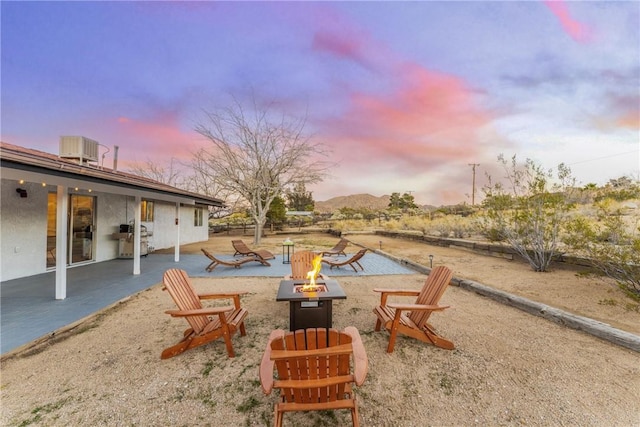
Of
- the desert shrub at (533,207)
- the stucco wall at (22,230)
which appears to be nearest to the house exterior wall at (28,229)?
the stucco wall at (22,230)

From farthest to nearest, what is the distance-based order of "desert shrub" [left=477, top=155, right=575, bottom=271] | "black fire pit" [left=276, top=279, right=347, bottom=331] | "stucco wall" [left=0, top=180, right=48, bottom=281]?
"desert shrub" [left=477, top=155, right=575, bottom=271] → "stucco wall" [left=0, top=180, right=48, bottom=281] → "black fire pit" [left=276, top=279, right=347, bottom=331]

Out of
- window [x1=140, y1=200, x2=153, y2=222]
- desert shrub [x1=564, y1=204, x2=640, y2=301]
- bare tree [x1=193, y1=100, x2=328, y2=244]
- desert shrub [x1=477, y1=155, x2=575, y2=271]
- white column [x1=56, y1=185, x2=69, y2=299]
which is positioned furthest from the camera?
bare tree [x1=193, y1=100, x2=328, y2=244]

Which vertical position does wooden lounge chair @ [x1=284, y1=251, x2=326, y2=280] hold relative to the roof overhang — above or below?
below

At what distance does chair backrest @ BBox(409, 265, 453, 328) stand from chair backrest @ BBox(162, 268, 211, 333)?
266 centimetres

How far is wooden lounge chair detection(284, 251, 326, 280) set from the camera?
475 cm

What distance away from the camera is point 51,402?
2.15 metres

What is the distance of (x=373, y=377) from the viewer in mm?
2484

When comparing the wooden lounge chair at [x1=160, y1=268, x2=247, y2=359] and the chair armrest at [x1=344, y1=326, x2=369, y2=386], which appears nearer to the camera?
the chair armrest at [x1=344, y1=326, x2=369, y2=386]

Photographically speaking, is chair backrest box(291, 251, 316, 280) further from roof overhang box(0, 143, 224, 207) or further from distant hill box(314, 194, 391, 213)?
distant hill box(314, 194, 391, 213)

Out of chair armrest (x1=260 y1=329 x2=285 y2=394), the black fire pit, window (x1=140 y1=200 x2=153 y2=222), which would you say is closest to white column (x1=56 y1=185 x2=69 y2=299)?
the black fire pit

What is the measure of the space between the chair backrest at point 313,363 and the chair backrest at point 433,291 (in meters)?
1.73

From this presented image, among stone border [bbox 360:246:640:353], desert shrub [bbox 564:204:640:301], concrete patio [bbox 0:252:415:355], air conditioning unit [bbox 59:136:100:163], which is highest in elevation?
air conditioning unit [bbox 59:136:100:163]

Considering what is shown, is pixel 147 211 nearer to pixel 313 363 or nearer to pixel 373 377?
pixel 373 377

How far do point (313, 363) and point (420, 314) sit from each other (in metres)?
1.99
